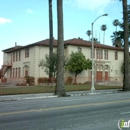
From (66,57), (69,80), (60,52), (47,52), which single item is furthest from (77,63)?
(60,52)

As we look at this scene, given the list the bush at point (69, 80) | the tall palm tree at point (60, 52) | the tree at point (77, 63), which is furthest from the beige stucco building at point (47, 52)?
the tall palm tree at point (60, 52)

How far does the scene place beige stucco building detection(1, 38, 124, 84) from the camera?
152 ft

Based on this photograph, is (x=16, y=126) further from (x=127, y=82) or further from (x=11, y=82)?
(x=11, y=82)

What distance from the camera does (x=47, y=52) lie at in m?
47.1

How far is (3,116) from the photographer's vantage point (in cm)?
1010

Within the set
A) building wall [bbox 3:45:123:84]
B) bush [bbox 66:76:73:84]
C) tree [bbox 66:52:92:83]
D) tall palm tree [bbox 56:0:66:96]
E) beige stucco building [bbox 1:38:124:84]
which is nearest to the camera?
tall palm tree [bbox 56:0:66:96]

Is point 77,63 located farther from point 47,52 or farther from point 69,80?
point 47,52

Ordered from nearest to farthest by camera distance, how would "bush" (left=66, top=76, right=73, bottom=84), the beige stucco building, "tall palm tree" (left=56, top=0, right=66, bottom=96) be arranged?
"tall palm tree" (left=56, top=0, right=66, bottom=96) < "bush" (left=66, top=76, right=73, bottom=84) < the beige stucco building

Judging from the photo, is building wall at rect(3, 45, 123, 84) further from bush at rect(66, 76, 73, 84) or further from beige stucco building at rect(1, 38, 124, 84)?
bush at rect(66, 76, 73, 84)

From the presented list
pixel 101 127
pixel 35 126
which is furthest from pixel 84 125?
pixel 35 126

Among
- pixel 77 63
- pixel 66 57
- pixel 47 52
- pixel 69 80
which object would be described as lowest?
pixel 69 80

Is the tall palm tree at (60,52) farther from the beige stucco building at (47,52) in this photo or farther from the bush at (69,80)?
the bush at (69,80)

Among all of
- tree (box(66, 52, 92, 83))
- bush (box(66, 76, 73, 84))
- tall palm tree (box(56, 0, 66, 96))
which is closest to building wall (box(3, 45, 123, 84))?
tree (box(66, 52, 92, 83))

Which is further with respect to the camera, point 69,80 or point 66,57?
point 69,80
